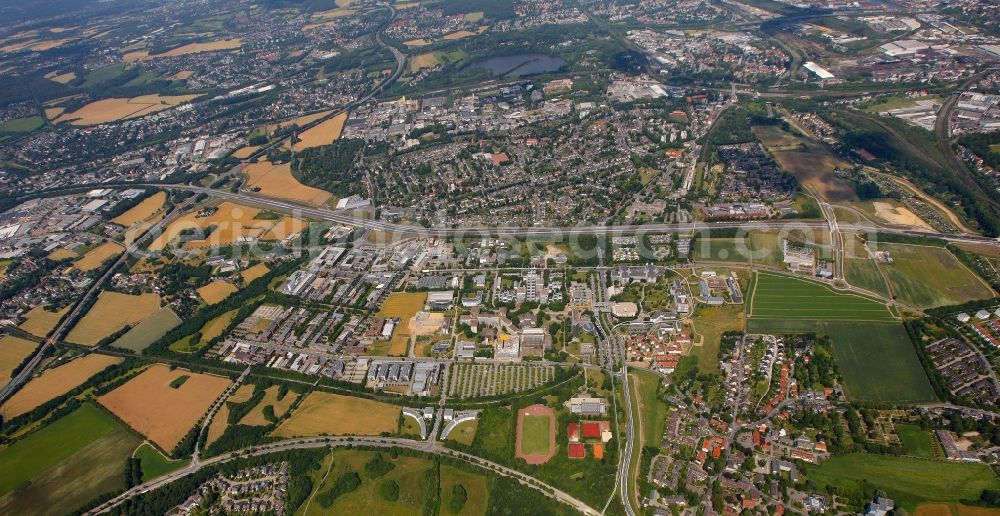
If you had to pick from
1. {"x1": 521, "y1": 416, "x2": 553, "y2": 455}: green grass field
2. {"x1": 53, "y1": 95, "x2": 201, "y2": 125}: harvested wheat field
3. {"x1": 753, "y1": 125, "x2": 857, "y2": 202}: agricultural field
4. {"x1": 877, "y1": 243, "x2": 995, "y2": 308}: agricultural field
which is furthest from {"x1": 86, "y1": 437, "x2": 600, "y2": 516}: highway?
{"x1": 53, "y1": 95, "x2": 201, "y2": 125}: harvested wheat field

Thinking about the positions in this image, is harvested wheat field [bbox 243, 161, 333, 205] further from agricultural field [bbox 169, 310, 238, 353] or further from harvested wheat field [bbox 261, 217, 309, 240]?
agricultural field [bbox 169, 310, 238, 353]

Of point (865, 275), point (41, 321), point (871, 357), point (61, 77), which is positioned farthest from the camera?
point (61, 77)

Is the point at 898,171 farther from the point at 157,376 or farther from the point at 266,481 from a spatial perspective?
the point at 157,376

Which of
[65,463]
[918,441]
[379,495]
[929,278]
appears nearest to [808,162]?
[929,278]

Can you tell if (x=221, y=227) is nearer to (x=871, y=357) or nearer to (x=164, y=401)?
(x=164, y=401)

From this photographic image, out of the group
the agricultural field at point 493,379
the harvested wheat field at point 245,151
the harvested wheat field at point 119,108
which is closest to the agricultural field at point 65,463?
the agricultural field at point 493,379

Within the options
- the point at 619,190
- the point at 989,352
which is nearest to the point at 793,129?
the point at 619,190
